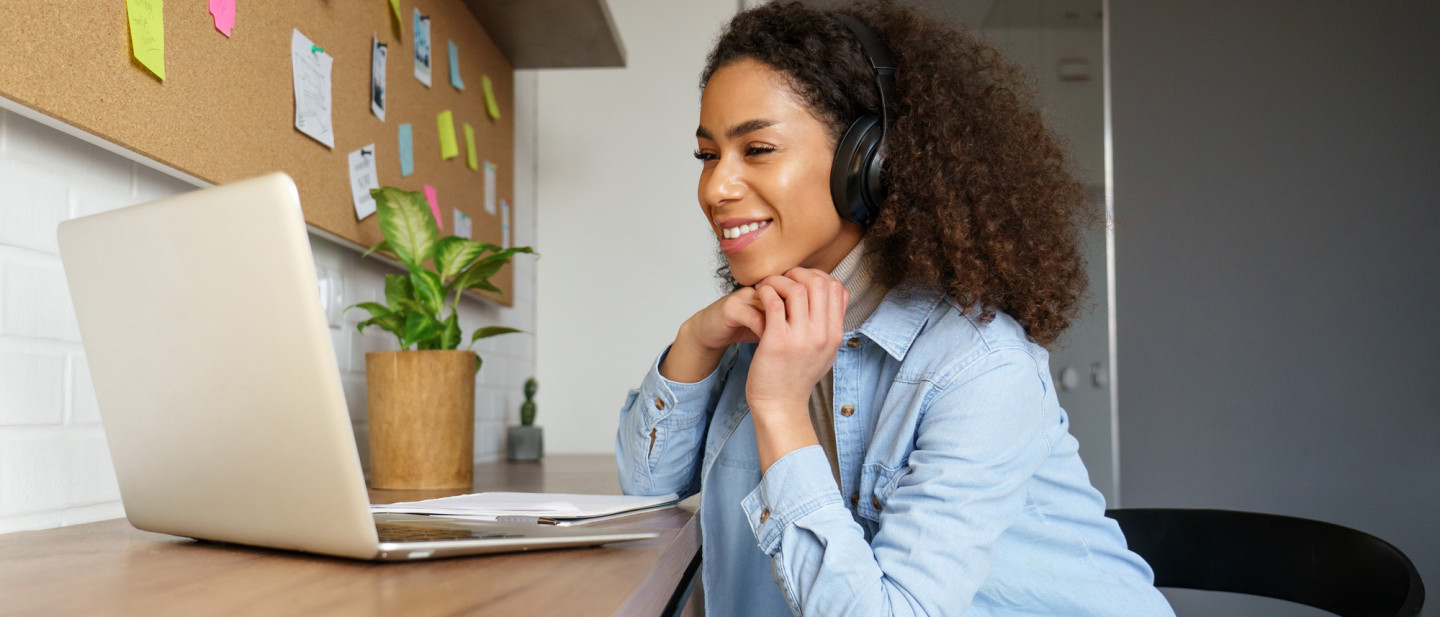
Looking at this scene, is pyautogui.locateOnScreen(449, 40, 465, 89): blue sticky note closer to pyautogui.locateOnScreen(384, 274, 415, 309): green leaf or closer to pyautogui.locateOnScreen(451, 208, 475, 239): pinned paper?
pyautogui.locateOnScreen(451, 208, 475, 239): pinned paper

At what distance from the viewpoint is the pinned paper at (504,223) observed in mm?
2141

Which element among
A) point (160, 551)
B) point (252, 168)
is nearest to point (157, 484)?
point (160, 551)

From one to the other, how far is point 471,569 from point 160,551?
0.25 m

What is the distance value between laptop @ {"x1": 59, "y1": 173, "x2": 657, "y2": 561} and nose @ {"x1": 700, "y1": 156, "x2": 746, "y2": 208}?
0.43 m

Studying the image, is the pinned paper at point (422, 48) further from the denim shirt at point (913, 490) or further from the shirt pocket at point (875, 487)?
the shirt pocket at point (875, 487)

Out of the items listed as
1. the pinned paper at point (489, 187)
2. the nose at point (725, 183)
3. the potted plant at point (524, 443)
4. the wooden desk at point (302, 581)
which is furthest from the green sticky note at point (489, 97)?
the wooden desk at point (302, 581)

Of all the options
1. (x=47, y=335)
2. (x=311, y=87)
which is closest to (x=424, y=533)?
(x=47, y=335)

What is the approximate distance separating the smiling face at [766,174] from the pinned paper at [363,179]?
23.5 inches

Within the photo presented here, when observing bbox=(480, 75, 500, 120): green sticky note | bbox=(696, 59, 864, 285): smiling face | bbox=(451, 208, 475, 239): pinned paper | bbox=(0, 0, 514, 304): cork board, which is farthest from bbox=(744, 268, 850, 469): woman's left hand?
bbox=(480, 75, 500, 120): green sticky note

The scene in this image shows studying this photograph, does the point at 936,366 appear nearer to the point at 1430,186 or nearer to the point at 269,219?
the point at 269,219

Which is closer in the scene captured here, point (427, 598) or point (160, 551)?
point (427, 598)

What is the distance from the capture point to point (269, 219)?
1.62 feet

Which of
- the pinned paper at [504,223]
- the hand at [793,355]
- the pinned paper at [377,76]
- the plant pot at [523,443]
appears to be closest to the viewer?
the hand at [793,355]

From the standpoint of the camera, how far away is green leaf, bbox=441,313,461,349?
1.30 metres
